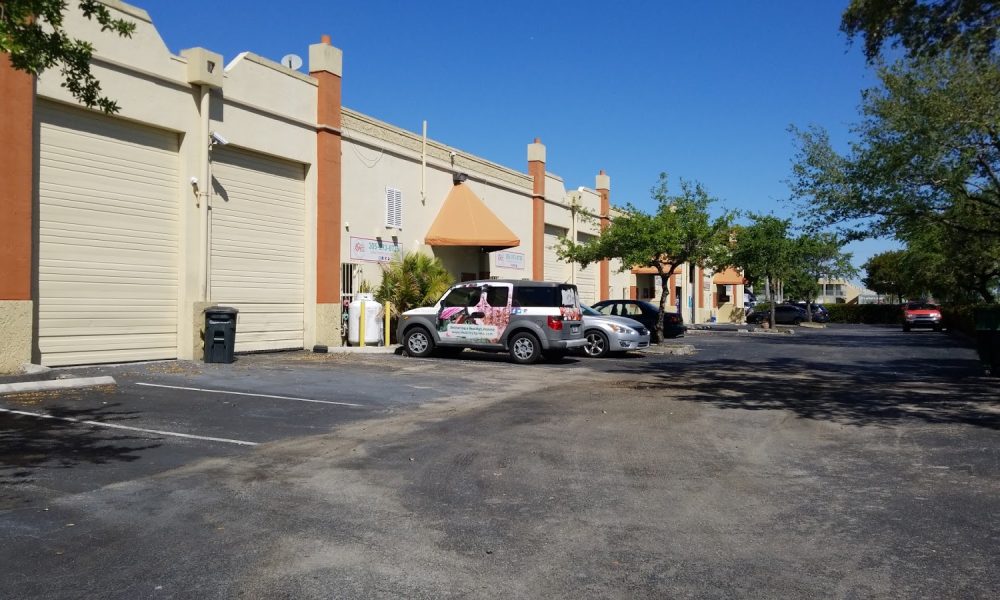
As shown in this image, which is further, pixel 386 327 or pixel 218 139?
pixel 386 327

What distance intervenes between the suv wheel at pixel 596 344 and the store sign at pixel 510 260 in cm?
837

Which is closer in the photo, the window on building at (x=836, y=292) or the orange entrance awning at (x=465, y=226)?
the orange entrance awning at (x=465, y=226)

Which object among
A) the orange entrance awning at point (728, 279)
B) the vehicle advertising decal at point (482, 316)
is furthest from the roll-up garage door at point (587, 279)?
the orange entrance awning at point (728, 279)

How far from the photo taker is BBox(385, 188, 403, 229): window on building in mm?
23172

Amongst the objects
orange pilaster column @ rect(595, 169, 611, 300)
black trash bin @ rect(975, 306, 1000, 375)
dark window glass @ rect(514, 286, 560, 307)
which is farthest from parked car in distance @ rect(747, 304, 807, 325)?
dark window glass @ rect(514, 286, 560, 307)

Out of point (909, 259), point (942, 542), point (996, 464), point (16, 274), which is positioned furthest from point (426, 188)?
point (909, 259)

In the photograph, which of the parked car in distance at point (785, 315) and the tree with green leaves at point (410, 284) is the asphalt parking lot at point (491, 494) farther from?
the parked car in distance at point (785, 315)

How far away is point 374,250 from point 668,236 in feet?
30.2

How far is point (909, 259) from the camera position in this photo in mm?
41562

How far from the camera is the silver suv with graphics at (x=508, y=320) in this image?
703 inches

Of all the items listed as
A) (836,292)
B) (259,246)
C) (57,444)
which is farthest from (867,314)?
(836,292)

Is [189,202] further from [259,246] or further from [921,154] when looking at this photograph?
[921,154]

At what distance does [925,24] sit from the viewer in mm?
13445

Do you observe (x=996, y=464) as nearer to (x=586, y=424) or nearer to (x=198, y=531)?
(x=586, y=424)
